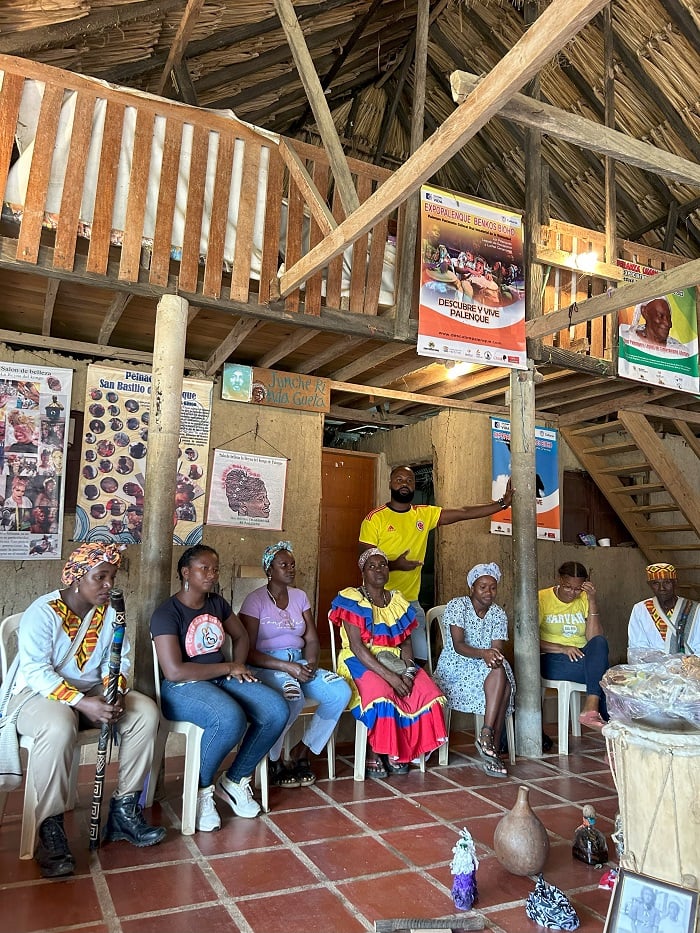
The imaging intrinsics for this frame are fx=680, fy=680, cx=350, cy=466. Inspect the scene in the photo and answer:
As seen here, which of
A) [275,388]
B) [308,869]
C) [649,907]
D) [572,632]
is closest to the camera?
[649,907]

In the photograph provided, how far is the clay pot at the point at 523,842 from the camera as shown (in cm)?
254

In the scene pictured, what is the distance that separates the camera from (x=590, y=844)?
273 cm

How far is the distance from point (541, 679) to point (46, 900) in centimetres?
324

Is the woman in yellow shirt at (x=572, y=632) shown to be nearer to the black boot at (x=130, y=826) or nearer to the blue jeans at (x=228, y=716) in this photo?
the blue jeans at (x=228, y=716)

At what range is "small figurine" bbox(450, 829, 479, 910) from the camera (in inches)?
91.7

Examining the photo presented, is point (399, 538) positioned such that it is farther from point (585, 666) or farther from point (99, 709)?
point (99, 709)

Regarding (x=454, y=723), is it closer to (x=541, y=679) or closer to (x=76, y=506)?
(x=541, y=679)

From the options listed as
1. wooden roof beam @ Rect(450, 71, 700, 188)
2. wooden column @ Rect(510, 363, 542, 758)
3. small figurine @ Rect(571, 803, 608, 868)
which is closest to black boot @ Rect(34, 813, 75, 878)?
small figurine @ Rect(571, 803, 608, 868)

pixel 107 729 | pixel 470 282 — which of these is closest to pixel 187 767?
pixel 107 729

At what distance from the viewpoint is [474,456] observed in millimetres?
6539

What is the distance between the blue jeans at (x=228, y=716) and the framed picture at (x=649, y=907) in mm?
1610

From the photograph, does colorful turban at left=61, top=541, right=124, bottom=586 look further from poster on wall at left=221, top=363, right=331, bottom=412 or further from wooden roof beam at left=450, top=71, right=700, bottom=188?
poster on wall at left=221, top=363, right=331, bottom=412

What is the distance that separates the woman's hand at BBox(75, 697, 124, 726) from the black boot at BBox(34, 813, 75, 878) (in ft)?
1.19

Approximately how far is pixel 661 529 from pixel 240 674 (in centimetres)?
528
